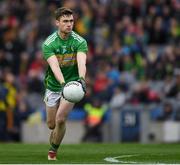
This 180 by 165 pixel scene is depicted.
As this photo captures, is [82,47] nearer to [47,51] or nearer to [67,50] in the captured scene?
[67,50]

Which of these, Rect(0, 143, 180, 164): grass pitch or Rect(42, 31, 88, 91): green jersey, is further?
Rect(42, 31, 88, 91): green jersey

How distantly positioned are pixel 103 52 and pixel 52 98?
12762 millimetres

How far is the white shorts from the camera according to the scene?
48.5 ft

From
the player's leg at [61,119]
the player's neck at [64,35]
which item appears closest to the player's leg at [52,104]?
the player's leg at [61,119]

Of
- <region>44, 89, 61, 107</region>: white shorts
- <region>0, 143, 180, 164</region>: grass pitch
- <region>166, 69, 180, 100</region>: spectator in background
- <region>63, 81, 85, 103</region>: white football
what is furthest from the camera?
<region>166, 69, 180, 100</region>: spectator in background

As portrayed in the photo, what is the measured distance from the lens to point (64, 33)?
14.4 meters

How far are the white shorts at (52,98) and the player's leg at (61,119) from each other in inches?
19.7

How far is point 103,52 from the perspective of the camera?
27500 millimetres

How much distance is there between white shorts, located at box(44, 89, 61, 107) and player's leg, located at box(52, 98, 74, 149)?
0.50 meters

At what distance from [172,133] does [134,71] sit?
9.97 ft

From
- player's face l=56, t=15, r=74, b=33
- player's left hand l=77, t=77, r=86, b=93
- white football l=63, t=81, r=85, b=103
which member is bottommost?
white football l=63, t=81, r=85, b=103

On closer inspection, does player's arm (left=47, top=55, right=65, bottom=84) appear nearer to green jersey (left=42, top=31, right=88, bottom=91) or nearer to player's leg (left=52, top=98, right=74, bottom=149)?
green jersey (left=42, top=31, right=88, bottom=91)

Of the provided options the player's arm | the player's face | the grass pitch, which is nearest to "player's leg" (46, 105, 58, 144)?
the grass pitch

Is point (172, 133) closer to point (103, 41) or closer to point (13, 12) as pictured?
point (103, 41)
